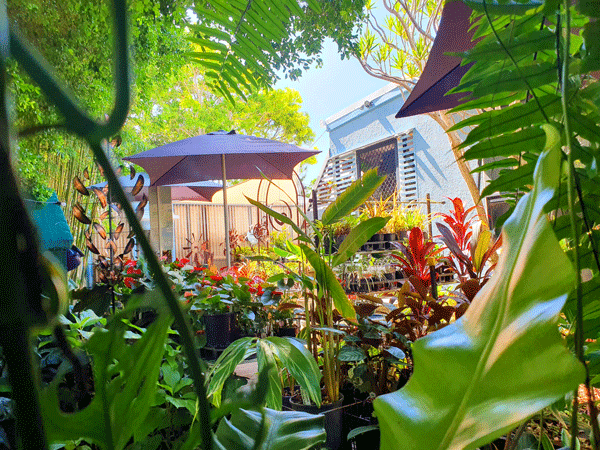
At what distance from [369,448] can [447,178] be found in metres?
5.54

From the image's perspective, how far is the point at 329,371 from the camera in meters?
1.31

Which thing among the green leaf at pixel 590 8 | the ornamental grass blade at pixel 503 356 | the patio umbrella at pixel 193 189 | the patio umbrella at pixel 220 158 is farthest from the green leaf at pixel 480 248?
the patio umbrella at pixel 193 189

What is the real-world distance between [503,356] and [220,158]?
4.78m

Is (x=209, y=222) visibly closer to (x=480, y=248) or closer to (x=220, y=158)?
(x=220, y=158)

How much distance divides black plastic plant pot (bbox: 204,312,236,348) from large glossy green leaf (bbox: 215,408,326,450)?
5.81 feet

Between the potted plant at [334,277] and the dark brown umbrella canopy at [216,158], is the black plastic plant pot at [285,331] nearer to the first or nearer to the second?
the potted plant at [334,277]

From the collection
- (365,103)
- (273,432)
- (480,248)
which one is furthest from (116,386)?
(365,103)

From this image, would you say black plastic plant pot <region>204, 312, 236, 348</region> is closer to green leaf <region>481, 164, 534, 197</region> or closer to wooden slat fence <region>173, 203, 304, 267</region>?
green leaf <region>481, 164, 534, 197</region>

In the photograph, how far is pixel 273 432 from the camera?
9.4 inches

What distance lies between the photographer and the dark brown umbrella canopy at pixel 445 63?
169 centimetres

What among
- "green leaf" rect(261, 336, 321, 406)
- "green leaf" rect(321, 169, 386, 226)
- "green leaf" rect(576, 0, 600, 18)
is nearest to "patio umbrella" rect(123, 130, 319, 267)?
"green leaf" rect(321, 169, 386, 226)

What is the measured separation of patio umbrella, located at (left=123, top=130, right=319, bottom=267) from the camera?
11.4ft

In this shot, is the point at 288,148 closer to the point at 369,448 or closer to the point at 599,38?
the point at 369,448

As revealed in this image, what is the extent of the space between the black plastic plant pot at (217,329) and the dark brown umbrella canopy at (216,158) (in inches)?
40.1
